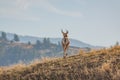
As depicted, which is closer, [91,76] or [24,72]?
[91,76]

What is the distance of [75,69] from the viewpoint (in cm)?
2050

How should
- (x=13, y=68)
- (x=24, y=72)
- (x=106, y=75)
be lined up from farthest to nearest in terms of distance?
1. (x=13, y=68)
2. (x=24, y=72)
3. (x=106, y=75)

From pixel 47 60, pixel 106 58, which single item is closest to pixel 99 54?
pixel 106 58

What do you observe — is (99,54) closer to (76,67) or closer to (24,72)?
(76,67)

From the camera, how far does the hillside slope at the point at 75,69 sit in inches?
755

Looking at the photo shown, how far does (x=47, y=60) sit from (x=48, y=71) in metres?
3.36

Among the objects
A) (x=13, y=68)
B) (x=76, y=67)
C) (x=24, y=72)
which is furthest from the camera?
(x=13, y=68)

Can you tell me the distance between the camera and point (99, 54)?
2327 centimetres

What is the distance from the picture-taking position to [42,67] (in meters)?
22.5

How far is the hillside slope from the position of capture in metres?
19.2

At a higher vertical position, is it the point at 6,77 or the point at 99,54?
the point at 99,54

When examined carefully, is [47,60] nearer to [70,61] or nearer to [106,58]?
[70,61]

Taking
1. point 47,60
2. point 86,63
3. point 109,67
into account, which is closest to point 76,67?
point 86,63

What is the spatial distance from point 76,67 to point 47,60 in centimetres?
407
